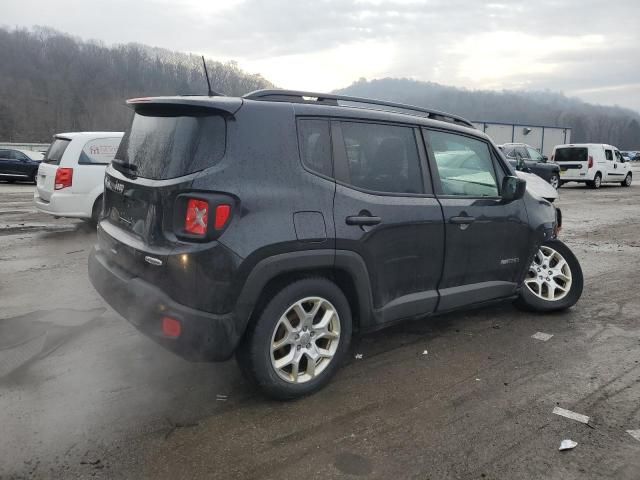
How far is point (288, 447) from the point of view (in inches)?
113

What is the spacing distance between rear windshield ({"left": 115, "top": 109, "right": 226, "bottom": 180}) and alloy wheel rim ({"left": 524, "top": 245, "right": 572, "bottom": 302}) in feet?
11.3

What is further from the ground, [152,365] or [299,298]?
[299,298]

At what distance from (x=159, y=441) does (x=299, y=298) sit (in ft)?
3.59

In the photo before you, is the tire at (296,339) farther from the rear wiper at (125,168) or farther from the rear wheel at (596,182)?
the rear wheel at (596,182)

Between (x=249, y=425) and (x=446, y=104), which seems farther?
(x=446, y=104)

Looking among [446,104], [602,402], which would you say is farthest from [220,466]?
[446,104]

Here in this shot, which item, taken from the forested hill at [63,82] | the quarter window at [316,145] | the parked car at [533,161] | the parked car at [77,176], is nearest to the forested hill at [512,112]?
the forested hill at [63,82]

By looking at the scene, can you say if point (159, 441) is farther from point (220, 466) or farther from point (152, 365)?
point (152, 365)

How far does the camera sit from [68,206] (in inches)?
337

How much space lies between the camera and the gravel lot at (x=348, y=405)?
2.73 meters

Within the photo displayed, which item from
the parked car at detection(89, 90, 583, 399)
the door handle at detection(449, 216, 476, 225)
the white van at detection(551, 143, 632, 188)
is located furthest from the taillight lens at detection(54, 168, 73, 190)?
the white van at detection(551, 143, 632, 188)

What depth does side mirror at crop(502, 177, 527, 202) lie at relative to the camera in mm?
4461

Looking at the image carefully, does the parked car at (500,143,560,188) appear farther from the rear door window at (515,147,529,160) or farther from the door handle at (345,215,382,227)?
the door handle at (345,215,382,227)

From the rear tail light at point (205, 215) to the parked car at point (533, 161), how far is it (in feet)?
63.1
